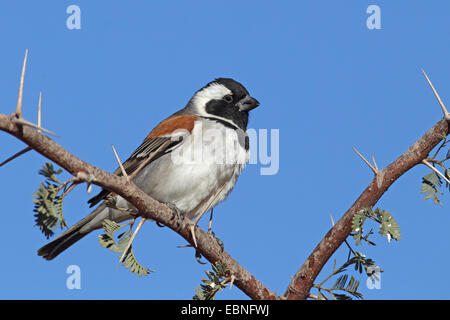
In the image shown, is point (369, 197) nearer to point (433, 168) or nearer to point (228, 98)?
point (433, 168)

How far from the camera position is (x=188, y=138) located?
6.35 meters

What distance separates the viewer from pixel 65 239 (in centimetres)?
638

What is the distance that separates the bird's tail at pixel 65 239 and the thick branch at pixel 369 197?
3.05m

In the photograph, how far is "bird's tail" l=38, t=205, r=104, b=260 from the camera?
6242 mm

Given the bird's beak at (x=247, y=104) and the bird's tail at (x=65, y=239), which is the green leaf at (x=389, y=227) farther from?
the bird's beak at (x=247, y=104)

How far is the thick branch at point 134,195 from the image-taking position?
9.43 ft

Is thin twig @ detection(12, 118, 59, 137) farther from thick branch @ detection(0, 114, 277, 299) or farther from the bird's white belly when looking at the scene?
the bird's white belly

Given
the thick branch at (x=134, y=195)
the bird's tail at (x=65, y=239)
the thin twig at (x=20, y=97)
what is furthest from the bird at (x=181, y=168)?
the thin twig at (x=20, y=97)

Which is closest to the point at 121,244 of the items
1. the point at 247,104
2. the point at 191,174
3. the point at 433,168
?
the point at 433,168

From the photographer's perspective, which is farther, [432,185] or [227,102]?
[227,102]

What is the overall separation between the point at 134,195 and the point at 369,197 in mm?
1510
